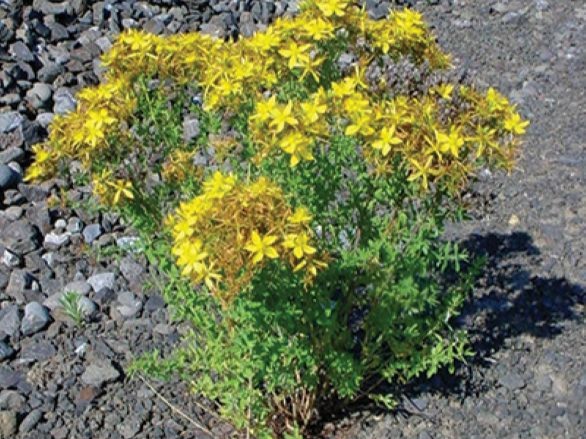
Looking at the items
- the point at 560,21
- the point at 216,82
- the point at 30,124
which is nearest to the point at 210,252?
the point at 216,82

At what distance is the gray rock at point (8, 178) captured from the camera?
4719 mm

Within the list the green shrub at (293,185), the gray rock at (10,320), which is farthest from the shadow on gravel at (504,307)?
the gray rock at (10,320)

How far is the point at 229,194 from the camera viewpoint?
9.02ft

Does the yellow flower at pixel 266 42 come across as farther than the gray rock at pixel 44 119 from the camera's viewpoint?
No

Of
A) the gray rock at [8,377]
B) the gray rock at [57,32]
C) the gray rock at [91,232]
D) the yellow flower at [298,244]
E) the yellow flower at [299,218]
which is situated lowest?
the gray rock at [8,377]

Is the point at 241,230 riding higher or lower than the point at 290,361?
higher

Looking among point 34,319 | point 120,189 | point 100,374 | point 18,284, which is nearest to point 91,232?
point 18,284

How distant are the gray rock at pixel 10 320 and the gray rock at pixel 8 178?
672mm

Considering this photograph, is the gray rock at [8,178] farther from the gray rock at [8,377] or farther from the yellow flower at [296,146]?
the yellow flower at [296,146]

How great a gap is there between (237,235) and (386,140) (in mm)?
483

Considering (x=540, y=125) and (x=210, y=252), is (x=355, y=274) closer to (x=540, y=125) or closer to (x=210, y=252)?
(x=210, y=252)

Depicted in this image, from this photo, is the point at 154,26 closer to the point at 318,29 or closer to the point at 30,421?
the point at 30,421

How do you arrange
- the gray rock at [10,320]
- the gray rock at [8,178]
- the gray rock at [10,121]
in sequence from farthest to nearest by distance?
1. the gray rock at [10,121]
2. the gray rock at [8,178]
3. the gray rock at [10,320]

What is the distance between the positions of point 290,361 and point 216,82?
2.62ft
